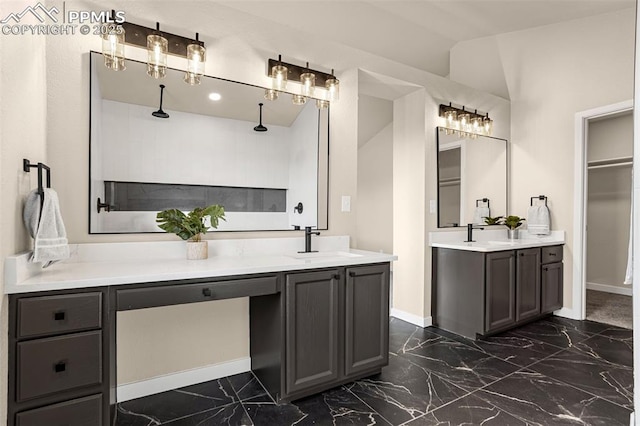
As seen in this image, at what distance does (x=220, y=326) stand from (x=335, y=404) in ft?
3.05

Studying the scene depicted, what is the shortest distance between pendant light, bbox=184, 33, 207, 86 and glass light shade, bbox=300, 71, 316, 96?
0.75 metres

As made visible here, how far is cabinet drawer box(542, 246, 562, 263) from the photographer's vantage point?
365 centimetres

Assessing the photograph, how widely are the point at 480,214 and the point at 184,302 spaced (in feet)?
11.5

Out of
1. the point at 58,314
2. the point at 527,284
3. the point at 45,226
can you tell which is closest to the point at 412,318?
the point at 527,284

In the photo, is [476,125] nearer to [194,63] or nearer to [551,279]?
[551,279]

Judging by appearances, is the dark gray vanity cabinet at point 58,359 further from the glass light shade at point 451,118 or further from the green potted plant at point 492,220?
the green potted plant at point 492,220

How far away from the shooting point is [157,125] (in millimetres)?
2213

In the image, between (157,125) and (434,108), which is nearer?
(157,125)

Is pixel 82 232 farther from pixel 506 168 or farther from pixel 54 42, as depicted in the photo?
pixel 506 168

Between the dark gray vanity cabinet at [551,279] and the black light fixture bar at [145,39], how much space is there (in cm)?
391

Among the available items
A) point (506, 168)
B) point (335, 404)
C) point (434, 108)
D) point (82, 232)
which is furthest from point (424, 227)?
point (82, 232)

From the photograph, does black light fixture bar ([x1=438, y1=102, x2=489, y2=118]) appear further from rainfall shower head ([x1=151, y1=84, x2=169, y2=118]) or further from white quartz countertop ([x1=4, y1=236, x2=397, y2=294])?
rainfall shower head ([x1=151, y1=84, x2=169, y2=118])

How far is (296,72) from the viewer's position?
260cm

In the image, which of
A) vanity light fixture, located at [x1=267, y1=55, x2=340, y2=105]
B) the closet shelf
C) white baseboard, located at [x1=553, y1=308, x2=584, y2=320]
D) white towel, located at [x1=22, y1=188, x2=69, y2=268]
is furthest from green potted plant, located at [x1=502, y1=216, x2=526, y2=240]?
white towel, located at [x1=22, y1=188, x2=69, y2=268]
